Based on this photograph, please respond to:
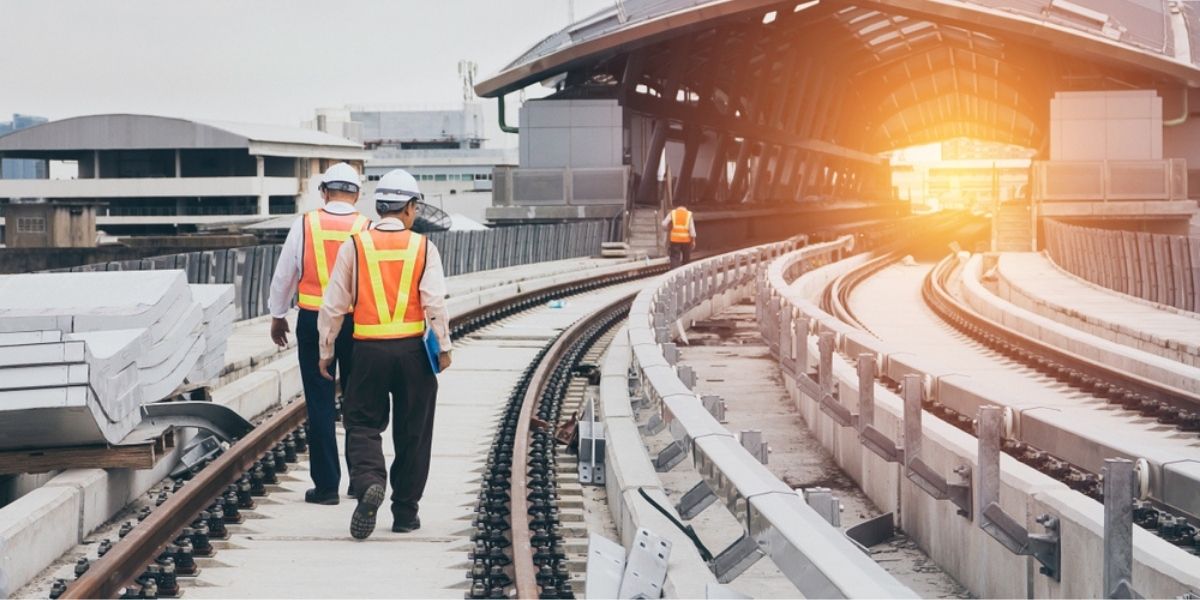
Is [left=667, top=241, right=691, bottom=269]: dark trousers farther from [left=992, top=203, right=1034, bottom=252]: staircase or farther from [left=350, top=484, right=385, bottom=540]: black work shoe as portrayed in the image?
[left=350, top=484, right=385, bottom=540]: black work shoe

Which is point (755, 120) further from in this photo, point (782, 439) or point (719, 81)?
point (782, 439)

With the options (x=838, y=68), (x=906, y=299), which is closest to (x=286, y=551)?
(x=906, y=299)

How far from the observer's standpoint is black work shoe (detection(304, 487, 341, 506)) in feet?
32.2

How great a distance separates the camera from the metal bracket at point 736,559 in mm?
5954

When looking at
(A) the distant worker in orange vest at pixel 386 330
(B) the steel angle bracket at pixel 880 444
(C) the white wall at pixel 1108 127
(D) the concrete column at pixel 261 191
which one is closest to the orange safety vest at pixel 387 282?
(A) the distant worker in orange vest at pixel 386 330

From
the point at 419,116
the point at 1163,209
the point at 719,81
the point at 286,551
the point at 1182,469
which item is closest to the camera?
the point at 1182,469

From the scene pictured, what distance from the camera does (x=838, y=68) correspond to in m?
84.2

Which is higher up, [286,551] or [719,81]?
[719,81]

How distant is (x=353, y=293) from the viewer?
8.51 metres

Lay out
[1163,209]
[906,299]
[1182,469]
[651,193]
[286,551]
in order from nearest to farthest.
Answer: [1182,469], [286,551], [906,299], [1163,209], [651,193]

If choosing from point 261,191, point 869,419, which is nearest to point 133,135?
point 261,191

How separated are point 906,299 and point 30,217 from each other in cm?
5167

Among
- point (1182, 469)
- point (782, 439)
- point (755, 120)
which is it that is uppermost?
point (755, 120)

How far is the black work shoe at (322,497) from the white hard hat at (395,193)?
2063 millimetres
